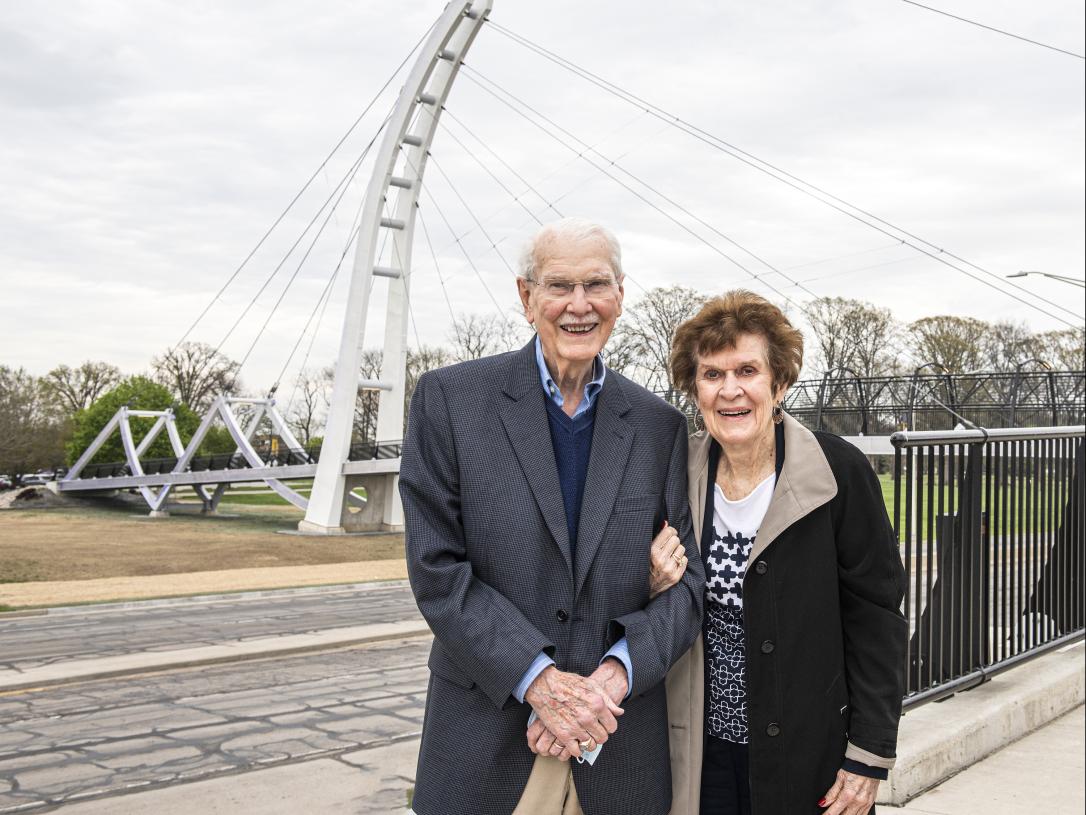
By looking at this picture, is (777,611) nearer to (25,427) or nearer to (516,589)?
(516,589)

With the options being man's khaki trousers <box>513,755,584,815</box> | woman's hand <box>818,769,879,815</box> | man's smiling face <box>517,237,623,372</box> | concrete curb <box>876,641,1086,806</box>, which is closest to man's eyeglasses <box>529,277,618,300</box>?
man's smiling face <box>517,237,623,372</box>

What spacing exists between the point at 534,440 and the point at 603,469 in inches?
7.4

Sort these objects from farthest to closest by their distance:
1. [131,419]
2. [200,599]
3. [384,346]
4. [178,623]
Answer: [131,419], [384,346], [200,599], [178,623]

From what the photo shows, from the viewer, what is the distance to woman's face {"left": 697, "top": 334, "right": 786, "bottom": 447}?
99.3 inches

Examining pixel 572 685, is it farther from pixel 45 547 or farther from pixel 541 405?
pixel 45 547

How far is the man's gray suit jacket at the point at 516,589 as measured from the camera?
227 centimetres

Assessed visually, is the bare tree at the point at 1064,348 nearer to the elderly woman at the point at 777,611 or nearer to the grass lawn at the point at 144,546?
the grass lawn at the point at 144,546

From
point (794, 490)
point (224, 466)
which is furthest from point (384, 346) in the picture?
point (794, 490)

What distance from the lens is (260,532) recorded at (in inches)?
1388

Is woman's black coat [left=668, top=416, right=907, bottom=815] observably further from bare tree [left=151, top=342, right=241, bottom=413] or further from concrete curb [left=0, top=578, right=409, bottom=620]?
bare tree [left=151, top=342, right=241, bottom=413]

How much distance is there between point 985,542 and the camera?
16.3 feet

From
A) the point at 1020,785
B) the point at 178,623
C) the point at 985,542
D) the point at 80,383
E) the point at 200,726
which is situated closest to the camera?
the point at 1020,785

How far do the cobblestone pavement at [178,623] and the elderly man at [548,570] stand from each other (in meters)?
8.90

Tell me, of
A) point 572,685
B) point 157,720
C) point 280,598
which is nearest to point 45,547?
point 280,598
